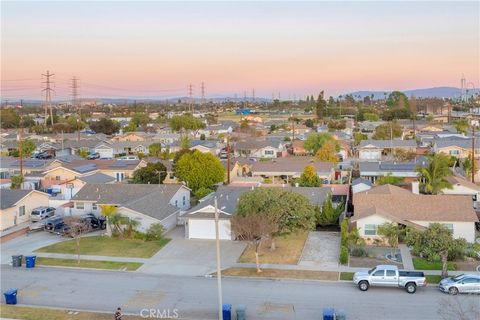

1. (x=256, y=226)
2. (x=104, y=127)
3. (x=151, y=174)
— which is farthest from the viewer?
(x=104, y=127)

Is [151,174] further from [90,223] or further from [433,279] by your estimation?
[433,279]

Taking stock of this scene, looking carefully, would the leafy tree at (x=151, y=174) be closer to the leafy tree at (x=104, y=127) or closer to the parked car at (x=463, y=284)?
the parked car at (x=463, y=284)

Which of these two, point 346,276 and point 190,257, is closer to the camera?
point 346,276

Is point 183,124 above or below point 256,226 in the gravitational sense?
above

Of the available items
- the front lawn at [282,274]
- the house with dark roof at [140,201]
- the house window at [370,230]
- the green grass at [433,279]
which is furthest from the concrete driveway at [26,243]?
the green grass at [433,279]

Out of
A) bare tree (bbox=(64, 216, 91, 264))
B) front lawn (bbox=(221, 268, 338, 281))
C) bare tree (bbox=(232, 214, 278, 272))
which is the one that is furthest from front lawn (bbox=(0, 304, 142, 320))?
bare tree (bbox=(232, 214, 278, 272))

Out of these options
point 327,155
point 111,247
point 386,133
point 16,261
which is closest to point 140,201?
point 111,247

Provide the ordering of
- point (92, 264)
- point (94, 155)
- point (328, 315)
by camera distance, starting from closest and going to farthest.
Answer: point (328, 315) < point (92, 264) < point (94, 155)
